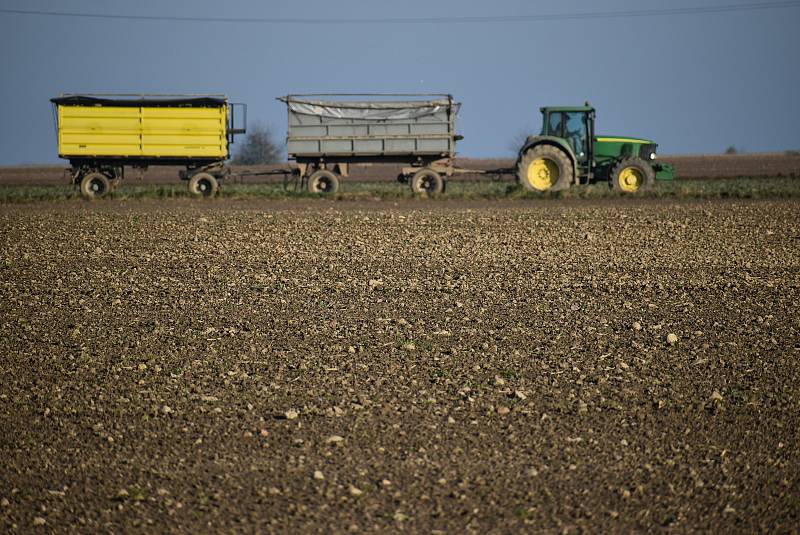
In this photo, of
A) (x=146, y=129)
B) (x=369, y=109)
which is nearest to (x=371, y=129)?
(x=369, y=109)

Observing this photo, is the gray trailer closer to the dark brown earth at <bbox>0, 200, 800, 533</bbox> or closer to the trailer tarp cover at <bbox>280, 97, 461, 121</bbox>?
the trailer tarp cover at <bbox>280, 97, 461, 121</bbox>

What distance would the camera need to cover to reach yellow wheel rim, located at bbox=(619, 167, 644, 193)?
2719cm

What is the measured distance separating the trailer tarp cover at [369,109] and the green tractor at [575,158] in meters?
2.42

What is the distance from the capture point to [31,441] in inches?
277

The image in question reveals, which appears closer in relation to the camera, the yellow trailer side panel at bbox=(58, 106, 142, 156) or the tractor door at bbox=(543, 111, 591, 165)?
the tractor door at bbox=(543, 111, 591, 165)

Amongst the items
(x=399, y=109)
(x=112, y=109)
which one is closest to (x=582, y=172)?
(x=399, y=109)

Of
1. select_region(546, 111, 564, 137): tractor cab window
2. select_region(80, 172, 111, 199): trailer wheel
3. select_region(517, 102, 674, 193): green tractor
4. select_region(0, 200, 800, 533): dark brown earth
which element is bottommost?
select_region(0, 200, 800, 533): dark brown earth

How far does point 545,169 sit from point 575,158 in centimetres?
83

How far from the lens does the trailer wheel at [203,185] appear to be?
28.0 metres

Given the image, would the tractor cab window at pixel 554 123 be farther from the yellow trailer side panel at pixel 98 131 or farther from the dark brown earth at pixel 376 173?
the yellow trailer side panel at pixel 98 131

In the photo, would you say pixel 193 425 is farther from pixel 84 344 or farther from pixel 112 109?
pixel 112 109

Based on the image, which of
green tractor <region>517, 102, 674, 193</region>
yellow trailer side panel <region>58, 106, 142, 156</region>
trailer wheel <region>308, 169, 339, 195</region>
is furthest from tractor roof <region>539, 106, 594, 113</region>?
yellow trailer side panel <region>58, 106, 142, 156</region>

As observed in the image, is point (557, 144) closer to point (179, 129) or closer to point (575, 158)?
point (575, 158)

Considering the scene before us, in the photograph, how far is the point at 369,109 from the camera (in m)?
27.3
